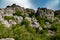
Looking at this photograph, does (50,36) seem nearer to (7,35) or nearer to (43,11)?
(7,35)

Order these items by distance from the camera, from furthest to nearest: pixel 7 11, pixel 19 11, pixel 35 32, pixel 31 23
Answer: pixel 19 11 < pixel 7 11 < pixel 31 23 < pixel 35 32

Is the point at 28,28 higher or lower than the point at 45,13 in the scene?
lower

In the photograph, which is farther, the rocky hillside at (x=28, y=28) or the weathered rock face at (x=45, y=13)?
the weathered rock face at (x=45, y=13)

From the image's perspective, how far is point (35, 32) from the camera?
127500 millimetres

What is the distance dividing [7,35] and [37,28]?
26834 millimetres

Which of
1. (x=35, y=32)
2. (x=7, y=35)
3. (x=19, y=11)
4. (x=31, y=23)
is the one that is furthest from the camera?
(x=19, y=11)

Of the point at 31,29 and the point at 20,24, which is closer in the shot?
the point at 31,29

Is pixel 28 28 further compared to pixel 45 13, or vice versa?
pixel 45 13

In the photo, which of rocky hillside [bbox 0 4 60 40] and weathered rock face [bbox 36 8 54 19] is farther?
weathered rock face [bbox 36 8 54 19]

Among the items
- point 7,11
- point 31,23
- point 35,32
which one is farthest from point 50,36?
point 7,11

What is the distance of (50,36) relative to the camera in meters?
114

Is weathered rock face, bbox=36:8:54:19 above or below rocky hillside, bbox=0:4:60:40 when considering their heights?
above

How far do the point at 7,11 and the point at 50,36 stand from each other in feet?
191

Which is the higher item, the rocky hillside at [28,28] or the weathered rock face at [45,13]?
the weathered rock face at [45,13]
